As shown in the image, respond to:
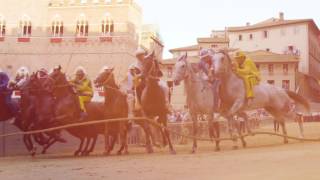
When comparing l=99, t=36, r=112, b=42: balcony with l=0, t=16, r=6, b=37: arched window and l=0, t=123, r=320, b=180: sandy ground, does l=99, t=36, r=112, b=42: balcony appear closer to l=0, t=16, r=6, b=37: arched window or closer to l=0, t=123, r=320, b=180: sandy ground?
l=0, t=16, r=6, b=37: arched window

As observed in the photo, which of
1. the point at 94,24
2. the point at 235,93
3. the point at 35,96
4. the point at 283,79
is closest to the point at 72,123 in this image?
the point at 35,96

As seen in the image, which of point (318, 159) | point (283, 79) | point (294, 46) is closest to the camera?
point (318, 159)

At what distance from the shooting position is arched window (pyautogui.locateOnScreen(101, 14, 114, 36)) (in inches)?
2132

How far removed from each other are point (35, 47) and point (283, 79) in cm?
3825

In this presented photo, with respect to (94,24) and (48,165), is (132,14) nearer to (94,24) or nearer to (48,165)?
(94,24)

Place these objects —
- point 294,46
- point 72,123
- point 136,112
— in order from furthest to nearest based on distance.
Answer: point 294,46 → point 136,112 → point 72,123

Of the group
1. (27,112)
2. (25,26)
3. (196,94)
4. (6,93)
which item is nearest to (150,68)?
(196,94)

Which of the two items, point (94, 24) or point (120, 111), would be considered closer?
point (120, 111)

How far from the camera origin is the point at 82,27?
179 feet

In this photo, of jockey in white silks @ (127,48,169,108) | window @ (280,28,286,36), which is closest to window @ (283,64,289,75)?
window @ (280,28,286,36)

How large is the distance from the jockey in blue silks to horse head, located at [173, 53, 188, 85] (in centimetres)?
→ 83

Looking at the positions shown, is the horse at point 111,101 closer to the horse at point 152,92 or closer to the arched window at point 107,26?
the horse at point 152,92

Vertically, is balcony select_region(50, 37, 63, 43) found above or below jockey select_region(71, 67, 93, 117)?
above

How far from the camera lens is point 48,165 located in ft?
38.7
